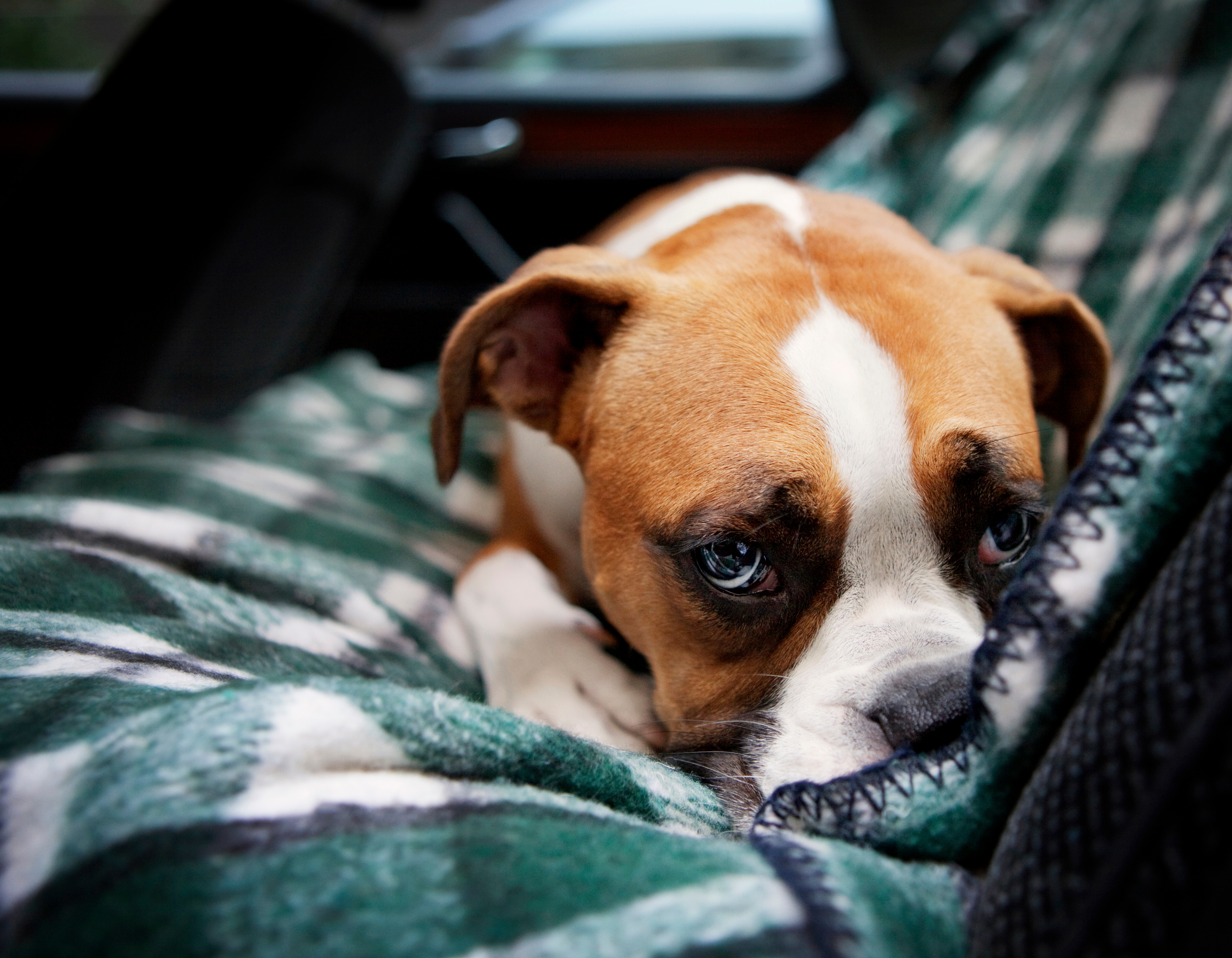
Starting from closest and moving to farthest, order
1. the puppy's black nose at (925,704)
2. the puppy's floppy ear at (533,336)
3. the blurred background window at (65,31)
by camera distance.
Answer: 1. the puppy's black nose at (925,704)
2. the puppy's floppy ear at (533,336)
3. the blurred background window at (65,31)

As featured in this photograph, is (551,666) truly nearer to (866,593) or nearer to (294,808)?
(866,593)

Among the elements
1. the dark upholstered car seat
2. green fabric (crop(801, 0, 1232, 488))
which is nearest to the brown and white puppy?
green fabric (crop(801, 0, 1232, 488))

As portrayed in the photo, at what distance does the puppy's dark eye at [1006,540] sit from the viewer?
1.28 metres

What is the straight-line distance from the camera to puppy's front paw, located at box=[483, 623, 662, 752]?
1.30 metres

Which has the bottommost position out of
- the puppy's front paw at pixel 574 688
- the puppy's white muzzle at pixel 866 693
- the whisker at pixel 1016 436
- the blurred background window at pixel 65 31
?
the puppy's front paw at pixel 574 688

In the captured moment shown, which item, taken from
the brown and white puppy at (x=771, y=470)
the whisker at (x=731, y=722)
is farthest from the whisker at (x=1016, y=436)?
the whisker at (x=731, y=722)

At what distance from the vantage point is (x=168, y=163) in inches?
95.4

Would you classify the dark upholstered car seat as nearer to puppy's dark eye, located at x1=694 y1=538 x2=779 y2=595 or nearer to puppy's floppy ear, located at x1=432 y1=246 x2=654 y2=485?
puppy's floppy ear, located at x1=432 y1=246 x2=654 y2=485

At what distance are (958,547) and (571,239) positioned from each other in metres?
3.40

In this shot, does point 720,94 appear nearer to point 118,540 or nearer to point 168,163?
point 168,163

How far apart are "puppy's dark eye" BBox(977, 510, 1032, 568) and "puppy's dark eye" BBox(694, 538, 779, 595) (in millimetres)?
322

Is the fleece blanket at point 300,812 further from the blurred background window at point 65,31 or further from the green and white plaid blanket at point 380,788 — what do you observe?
the blurred background window at point 65,31

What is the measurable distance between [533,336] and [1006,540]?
0.84 meters

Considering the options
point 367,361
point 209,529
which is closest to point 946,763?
point 209,529
